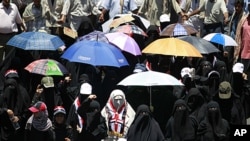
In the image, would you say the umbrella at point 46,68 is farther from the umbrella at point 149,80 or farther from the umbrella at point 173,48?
the umbrella at point 173,48

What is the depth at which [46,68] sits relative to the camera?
16.7 meters

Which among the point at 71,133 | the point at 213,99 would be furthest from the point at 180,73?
the point at 71,133

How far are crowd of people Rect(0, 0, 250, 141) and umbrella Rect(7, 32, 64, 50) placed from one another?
0.34m

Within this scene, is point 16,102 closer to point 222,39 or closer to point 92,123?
point 92,123

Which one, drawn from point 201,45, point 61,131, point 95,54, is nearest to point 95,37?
point 95,54

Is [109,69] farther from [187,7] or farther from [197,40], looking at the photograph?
[187,7]

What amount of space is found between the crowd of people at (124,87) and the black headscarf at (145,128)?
16 mm

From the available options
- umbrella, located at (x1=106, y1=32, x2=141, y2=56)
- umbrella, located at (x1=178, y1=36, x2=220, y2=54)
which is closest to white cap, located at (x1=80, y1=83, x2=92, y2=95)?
umbrella, located at (x1=106, y1=32, x2=141, y2=56)

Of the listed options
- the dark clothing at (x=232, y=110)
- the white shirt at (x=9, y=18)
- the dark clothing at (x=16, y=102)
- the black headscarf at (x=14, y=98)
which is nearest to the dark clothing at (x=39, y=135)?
the dark clothing at (x=16, y=102)

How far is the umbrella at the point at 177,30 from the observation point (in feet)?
64.0

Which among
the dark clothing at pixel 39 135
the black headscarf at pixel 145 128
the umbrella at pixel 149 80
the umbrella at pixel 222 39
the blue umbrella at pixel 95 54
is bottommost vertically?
the dark clothing at pixel 39 135

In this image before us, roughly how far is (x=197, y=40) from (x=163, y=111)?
3.15 meters

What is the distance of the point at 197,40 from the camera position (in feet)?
61.3

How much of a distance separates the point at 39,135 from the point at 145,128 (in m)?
1.90
